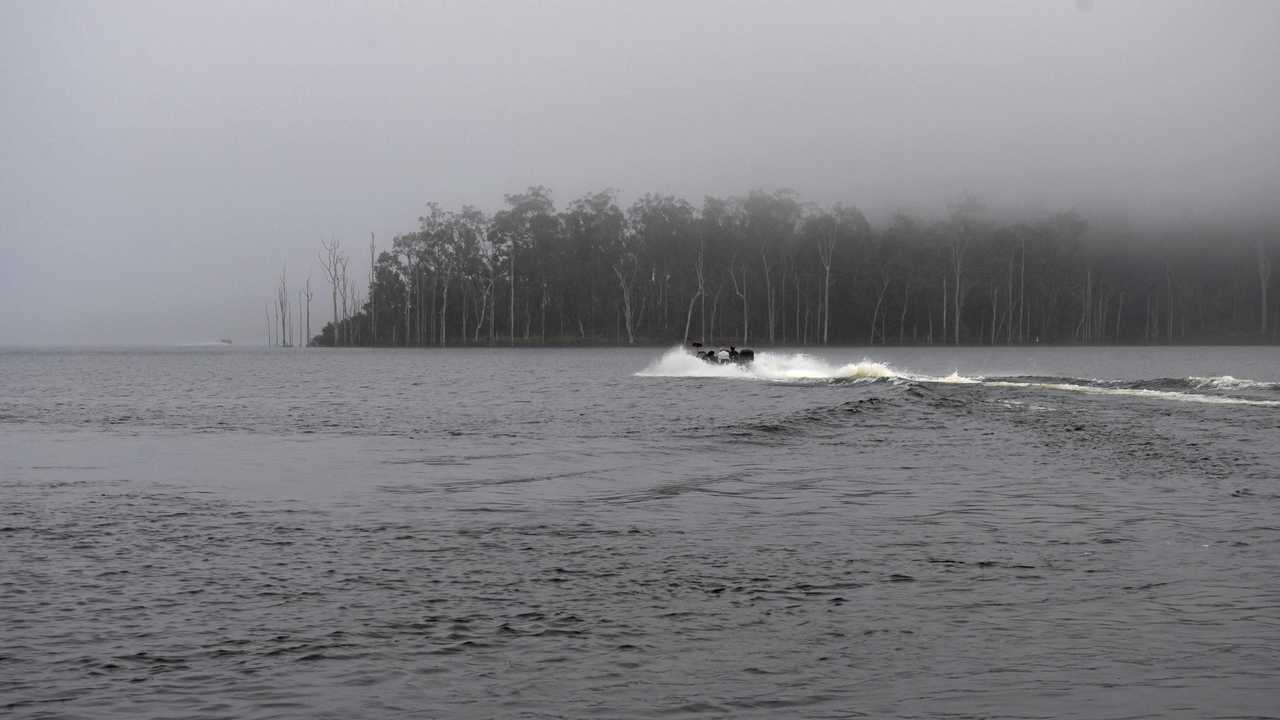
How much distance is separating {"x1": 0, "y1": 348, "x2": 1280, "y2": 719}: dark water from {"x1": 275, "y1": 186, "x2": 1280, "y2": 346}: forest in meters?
116

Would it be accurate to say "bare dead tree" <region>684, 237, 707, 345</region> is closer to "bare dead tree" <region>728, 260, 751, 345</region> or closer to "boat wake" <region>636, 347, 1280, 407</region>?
"bare dead tree" <region>728, 260, 751, 345</region>

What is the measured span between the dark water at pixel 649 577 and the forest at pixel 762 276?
116396 millimetres

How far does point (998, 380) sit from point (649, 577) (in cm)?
4017

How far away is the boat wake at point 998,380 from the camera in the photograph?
128 ft

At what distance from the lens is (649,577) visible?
38.8 feet

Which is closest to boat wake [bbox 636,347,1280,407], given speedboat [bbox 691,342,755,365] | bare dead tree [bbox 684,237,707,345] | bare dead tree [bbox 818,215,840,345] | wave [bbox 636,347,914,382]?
wave [bbox 636,347,914,382]

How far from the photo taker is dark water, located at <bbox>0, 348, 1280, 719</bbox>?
795cm

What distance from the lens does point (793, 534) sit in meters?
14.5

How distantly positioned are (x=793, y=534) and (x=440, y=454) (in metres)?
12.9

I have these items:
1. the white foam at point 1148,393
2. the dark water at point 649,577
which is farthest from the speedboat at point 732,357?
the dark water at point 649,577

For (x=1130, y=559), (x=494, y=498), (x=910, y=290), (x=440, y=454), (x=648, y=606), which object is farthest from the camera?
(x=910, y=290)

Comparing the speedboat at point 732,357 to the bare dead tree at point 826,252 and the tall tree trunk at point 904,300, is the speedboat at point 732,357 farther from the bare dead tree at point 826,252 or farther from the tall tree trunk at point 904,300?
the tall tree trunk at point 904,300

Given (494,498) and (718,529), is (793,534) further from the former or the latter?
(494,498)

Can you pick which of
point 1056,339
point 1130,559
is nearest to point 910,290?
point 1056,339
